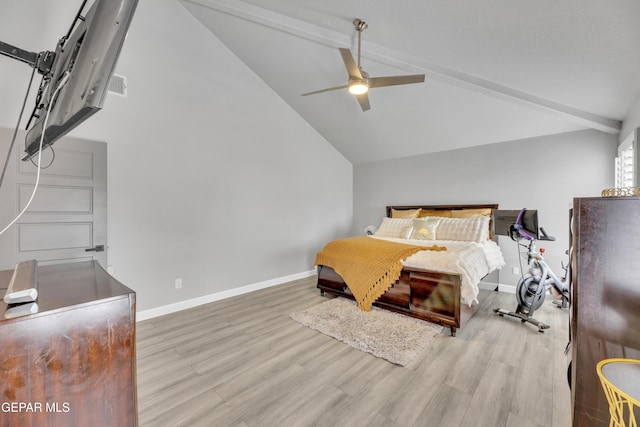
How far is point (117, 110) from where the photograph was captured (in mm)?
2836

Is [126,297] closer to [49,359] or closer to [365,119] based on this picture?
[49,359]

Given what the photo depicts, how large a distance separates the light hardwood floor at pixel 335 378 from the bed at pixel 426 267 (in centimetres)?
38

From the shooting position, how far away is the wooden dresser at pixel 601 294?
111 cm

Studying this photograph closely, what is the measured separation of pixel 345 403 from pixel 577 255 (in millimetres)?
1588

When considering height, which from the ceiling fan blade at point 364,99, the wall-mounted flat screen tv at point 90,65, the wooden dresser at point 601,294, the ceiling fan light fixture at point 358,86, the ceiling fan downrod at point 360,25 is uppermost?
the ceiling fan downrod at point 360,25

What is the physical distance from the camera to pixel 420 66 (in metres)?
2.81

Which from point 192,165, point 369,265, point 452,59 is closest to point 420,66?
point 452,59

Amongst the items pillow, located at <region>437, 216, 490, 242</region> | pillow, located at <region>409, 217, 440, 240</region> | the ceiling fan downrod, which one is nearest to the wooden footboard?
pillow, located at <region>437, 216, 490, 242</region>

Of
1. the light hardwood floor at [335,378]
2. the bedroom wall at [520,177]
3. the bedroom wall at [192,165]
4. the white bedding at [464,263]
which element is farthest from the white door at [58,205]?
the bedroom wall at [520,177]

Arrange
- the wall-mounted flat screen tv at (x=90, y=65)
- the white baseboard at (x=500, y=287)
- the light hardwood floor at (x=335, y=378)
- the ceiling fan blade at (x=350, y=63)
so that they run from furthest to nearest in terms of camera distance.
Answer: the white baseboard at (x=500, y=287)
the ceiling fan blade at (x=350, y=63)
the light hardwood floor at (x=335, y=378)
the wall-mounted flat screen tv at (x=90, y=65)

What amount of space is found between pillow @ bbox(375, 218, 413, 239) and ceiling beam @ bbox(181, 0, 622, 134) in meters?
2.20

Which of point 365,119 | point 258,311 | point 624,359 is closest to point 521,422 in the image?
point 624,359

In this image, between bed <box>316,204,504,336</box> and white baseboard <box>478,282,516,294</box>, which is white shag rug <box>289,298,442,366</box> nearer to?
bed <box>316,204,504,336</box>
